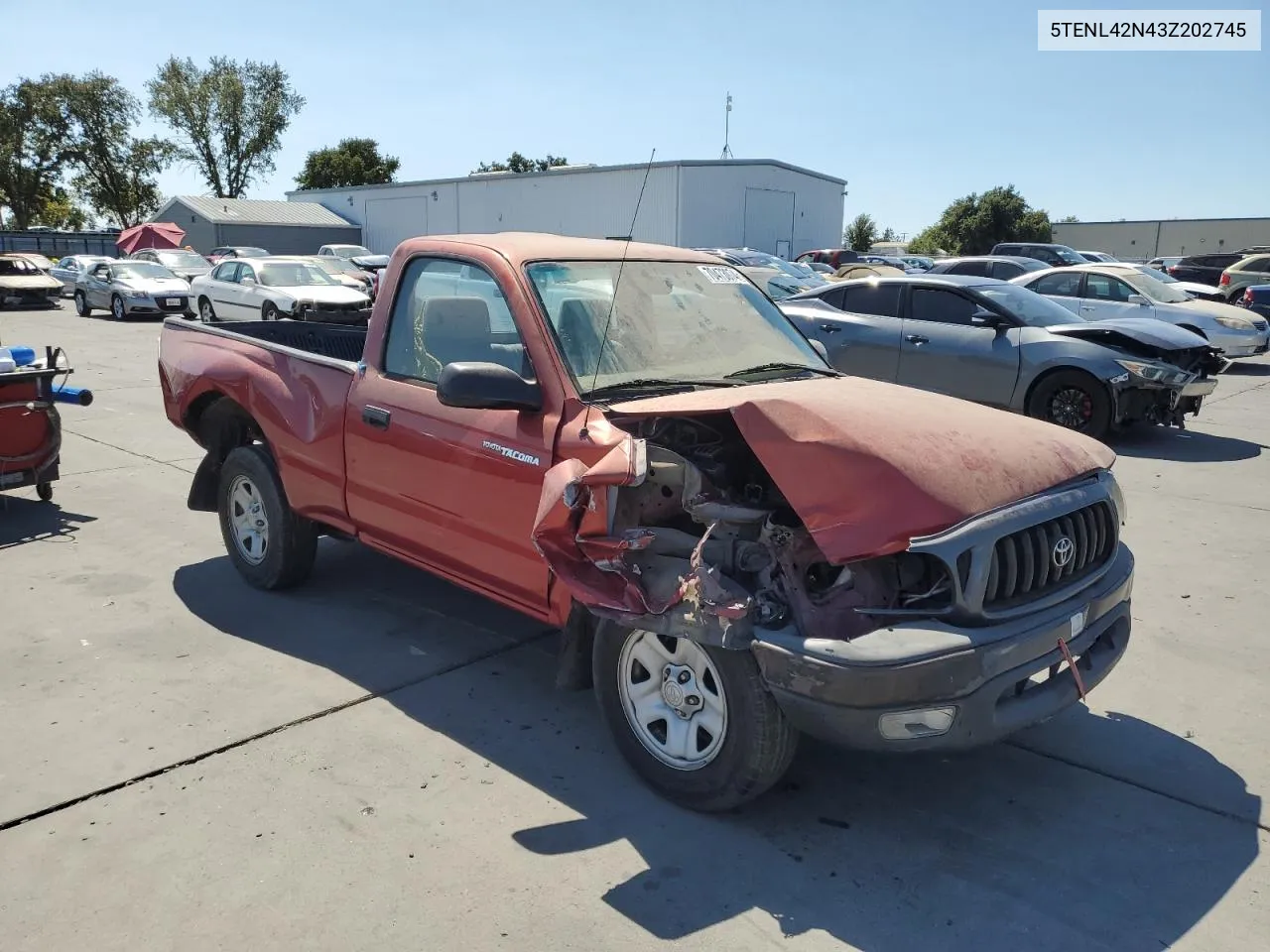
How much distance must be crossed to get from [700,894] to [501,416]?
6.25 feet

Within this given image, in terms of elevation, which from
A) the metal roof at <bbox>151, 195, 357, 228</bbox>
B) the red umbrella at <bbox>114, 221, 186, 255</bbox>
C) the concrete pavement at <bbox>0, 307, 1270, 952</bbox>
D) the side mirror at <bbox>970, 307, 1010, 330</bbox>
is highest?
the metal roof at <bbox>151, 195, 357, 228</bbox>

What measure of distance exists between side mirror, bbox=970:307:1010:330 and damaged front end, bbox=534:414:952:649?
7335mm

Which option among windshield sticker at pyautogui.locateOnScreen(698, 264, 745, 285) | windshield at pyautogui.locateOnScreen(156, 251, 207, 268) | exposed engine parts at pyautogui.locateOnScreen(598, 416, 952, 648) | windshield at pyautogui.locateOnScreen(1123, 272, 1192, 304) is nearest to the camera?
exposed engine parts at pyautogui.locateOnScreen(598, 416, 952, 648)

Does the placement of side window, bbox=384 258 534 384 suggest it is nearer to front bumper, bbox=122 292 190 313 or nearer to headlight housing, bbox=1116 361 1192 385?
headlight housing, bbox=1116 361 1192 385

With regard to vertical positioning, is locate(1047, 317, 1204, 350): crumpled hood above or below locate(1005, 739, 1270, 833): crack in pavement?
above

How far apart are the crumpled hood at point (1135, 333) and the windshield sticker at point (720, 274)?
6511 mm

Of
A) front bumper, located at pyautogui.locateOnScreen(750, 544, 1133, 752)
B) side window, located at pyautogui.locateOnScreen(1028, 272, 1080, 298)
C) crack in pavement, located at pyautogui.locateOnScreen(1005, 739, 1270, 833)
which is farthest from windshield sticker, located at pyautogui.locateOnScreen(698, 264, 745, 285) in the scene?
side window, located at pyautogui.locateOnScreen(1028, 272, 1080, 298)

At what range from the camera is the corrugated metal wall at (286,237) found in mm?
52781

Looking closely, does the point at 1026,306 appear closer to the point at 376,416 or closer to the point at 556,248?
the point at 556,248

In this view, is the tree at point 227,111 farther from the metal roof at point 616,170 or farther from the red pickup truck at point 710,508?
the red pickup truck at point 710,508

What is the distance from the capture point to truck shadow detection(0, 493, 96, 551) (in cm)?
648

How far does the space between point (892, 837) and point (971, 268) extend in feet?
57.0

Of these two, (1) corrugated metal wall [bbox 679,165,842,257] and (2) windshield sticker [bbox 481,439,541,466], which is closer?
(2) windshield sticker [bbox 481,439,541,466]

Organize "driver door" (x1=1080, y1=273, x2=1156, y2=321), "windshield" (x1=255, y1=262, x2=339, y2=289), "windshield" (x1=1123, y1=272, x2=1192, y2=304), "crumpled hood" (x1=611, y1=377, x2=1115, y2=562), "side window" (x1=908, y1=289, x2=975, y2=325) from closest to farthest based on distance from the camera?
1. "crumpled hood" (x1=611, y1=377, x2=1115, y2=562)
2. "side window" (x1=908, y1=289, x2=975, y2=325)
3. "driver door" (x1=1080, y1=273, x2=1156, y2=321)
4. "windshield" (x1=1123, y1=272, x2=1192, y2=304)
5. "windshield" (x1=255, y1=262, x2=339, y2=289)
